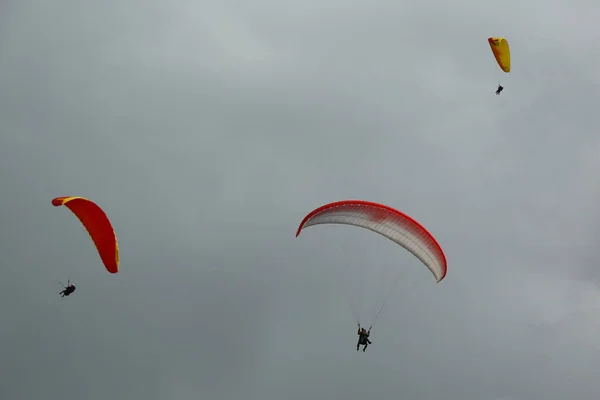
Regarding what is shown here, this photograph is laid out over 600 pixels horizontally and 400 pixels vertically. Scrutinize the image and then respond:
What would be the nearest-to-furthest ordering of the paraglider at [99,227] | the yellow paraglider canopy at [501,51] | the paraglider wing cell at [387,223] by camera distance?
the paraglider wing cell at [387,223], the paraglider at [99,227], the yellow paraglider canopy at [501,51]

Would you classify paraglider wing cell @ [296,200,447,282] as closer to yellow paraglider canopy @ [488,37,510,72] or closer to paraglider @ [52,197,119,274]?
paraglider @ [52,197,119,274]

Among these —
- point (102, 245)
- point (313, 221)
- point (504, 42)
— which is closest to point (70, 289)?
point (102, 245)

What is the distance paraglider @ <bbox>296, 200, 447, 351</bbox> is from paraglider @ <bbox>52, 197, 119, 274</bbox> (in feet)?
40.7

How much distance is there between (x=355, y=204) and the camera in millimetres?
46938

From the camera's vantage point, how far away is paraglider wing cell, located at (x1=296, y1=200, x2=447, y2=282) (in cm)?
4697

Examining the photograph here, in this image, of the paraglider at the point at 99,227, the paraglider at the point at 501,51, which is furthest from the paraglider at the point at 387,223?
the paraglider at the point at 501,51

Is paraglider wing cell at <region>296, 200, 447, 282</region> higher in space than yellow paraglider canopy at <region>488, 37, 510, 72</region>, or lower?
lower

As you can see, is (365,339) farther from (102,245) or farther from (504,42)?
(504,42)

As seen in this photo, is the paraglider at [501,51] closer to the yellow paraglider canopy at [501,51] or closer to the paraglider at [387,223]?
the yellow paraglider canopy at [501,51]

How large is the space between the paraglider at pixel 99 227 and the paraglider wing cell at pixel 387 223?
41.4 ft

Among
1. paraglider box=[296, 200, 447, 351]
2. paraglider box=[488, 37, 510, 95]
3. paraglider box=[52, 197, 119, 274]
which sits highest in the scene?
paraglider box=[488, 37, 510, 95]

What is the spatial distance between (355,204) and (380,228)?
3.22 m

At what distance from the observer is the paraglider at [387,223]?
46969mm

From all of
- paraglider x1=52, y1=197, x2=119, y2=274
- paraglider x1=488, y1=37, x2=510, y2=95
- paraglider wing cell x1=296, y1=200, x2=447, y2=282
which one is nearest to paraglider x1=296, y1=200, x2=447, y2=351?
paraglider wing cell x1=296, y1=200, x2=447, y2=282
